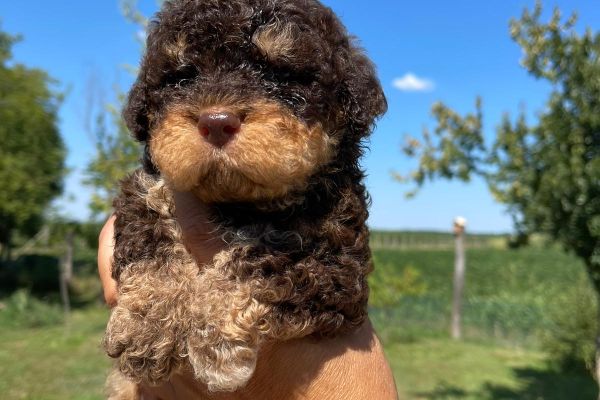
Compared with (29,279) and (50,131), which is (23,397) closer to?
(50,131)

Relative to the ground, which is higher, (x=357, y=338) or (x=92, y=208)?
(x=92, y=208)

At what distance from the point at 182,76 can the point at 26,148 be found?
63.3 ft

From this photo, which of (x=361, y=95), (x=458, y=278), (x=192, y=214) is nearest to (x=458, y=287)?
(x=458, y=278)

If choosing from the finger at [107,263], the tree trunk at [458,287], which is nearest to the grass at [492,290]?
the tree trunk at [458,287]

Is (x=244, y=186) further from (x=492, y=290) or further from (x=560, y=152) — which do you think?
(x=492, y=290)

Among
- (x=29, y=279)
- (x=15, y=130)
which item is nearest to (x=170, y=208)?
(x=15, y=130)

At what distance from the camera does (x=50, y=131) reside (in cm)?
2061

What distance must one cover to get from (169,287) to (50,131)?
68.2ft

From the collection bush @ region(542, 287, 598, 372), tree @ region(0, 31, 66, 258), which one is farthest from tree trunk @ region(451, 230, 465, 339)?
tree @ region(0, 31, 66, 258)

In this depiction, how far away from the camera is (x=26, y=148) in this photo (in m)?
19.0

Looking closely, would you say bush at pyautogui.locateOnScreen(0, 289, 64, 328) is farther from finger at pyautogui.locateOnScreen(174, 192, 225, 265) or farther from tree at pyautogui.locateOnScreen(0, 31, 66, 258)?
finger at pyautogui.locateOnScreen(174, 192, 225, 265)

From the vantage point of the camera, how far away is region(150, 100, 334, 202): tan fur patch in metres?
1.83

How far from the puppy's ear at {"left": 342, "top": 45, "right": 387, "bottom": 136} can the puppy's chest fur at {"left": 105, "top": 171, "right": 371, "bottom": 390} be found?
282 mm

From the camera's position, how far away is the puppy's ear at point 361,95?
2203 mm
